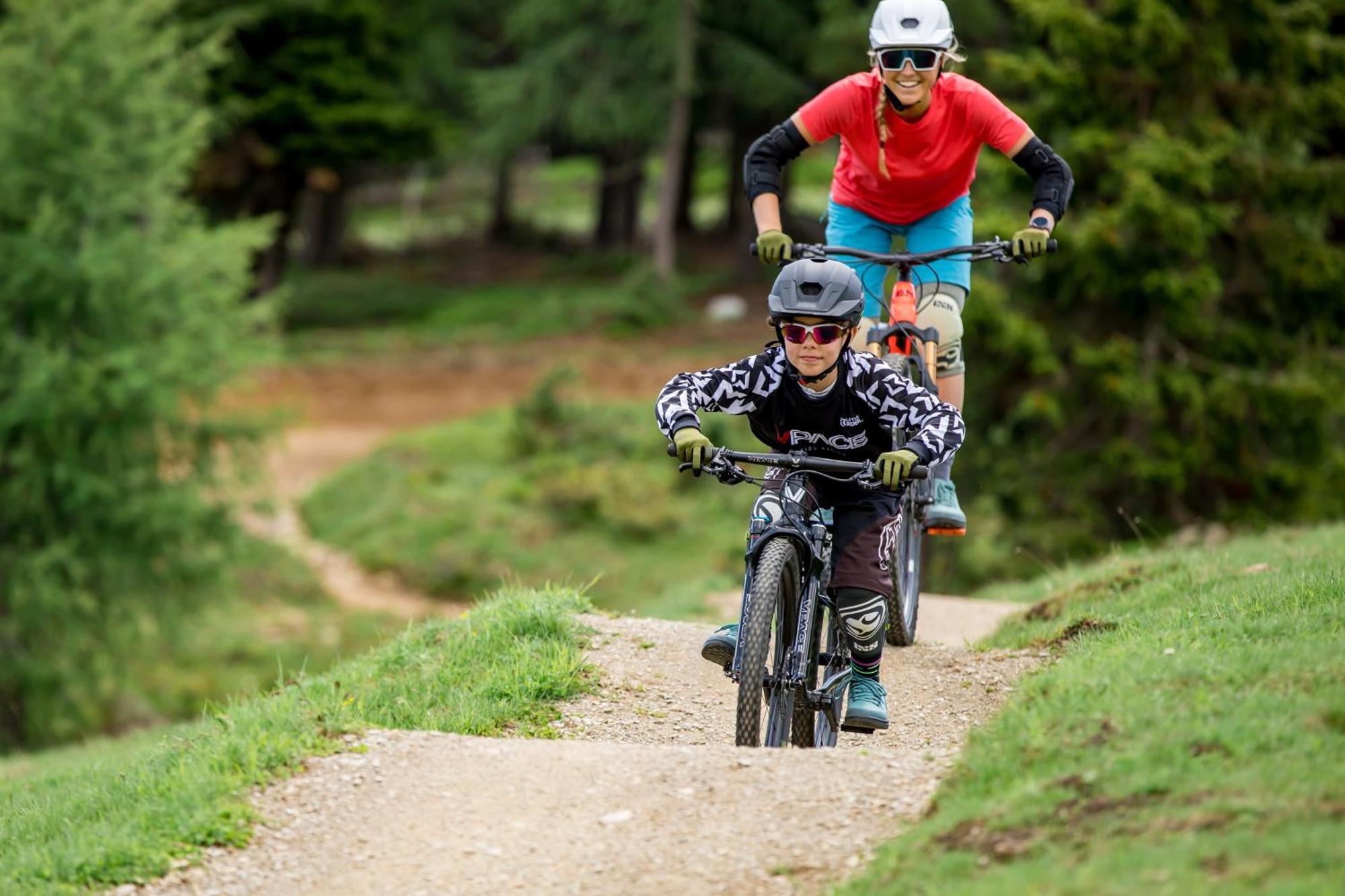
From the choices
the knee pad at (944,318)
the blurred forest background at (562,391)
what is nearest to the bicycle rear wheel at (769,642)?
the knee pad at (944,318)

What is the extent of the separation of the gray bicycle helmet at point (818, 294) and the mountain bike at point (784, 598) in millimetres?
525

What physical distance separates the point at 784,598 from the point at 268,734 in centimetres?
203

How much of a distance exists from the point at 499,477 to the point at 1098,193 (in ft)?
38.6

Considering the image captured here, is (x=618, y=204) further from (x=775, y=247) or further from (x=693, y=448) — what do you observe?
(x=693, y=448)

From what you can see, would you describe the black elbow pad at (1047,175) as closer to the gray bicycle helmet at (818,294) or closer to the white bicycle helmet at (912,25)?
the white bicycle helmet at (912,25)

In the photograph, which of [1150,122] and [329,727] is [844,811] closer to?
[329,727]

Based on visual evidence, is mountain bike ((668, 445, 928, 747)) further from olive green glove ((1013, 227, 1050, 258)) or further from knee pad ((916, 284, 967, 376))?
knee pad ((916, 284, 967, 376))

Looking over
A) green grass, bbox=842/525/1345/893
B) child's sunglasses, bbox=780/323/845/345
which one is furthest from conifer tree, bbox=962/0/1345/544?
child's sunglasses, bbox=780/323/845/345

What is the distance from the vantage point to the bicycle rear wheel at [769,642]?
18.8 ft

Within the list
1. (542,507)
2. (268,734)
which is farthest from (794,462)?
(542,507)

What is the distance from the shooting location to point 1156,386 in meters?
16.1

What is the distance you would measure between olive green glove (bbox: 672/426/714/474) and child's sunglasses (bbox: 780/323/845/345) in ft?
1.62

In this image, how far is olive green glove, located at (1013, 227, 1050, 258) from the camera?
7.55 m

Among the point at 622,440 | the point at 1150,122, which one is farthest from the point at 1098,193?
the point at 622,440
